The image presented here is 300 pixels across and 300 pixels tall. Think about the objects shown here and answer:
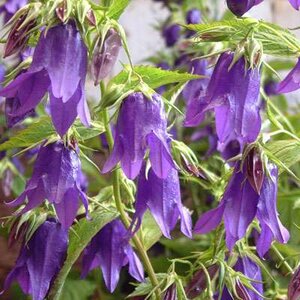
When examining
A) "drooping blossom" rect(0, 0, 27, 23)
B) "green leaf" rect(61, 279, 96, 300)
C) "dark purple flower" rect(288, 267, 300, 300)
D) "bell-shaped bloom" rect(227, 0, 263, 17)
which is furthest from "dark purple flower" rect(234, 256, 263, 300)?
"drooping blossom" rect(0, 0, 27, 23)

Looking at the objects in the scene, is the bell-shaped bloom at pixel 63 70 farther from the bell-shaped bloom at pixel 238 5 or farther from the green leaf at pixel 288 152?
the green leaf at pixel 288 152

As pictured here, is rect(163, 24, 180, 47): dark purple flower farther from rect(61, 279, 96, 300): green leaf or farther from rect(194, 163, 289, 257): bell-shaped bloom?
rect(194, 163, 289, 257): bell-shaped bloom

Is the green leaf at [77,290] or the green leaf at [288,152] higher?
the green leaf at [288,152]

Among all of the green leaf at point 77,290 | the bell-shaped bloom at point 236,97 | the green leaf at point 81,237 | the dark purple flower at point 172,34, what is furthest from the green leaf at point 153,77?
the dark purple flower at point 172,34

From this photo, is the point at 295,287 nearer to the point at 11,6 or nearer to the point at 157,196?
the point at 157,196

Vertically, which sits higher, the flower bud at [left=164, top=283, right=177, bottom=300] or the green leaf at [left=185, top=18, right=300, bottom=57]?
the green leaf at [left=185, top=18, right=300, bottom=57]

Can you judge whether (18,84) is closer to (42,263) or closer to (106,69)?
(106,69)

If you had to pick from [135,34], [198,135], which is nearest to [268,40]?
[198,135]
